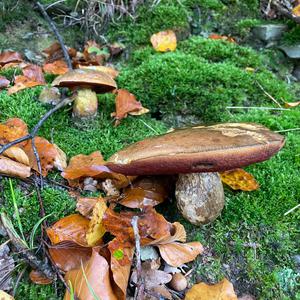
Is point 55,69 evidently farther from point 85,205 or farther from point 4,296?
point 4,296

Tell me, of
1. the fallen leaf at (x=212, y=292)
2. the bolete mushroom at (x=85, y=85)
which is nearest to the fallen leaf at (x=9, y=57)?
the bolete mushroom at (x=85, y=85)

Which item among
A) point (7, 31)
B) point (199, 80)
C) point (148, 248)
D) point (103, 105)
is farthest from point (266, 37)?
point (148, 248)

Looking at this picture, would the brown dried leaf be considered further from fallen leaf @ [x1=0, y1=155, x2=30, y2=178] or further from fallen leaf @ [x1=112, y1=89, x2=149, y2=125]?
fallen leaf @ [x1=112, y1=89, x2=149, y2=125]

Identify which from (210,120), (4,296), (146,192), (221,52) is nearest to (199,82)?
(210,120)

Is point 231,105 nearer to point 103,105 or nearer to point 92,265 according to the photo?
point 103,105

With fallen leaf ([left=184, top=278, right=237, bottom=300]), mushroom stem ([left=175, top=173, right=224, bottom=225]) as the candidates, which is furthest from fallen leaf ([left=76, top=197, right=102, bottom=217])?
fallen leaf ([left=184, top=278, right=237, bottom=300])
